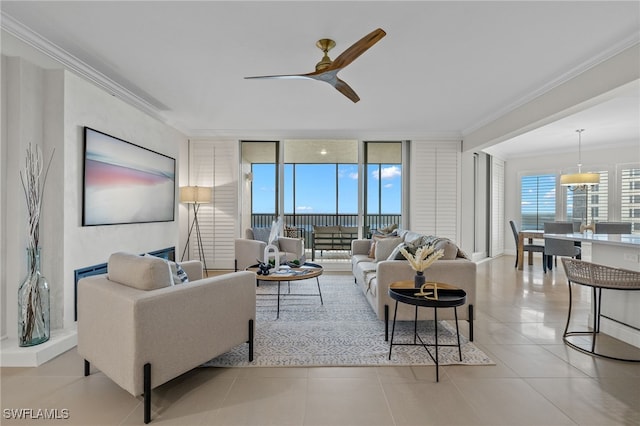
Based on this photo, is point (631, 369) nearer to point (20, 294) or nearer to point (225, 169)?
point (20, 294)

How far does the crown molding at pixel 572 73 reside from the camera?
2.70m

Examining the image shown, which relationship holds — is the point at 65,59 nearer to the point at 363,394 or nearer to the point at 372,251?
the point at 363,394

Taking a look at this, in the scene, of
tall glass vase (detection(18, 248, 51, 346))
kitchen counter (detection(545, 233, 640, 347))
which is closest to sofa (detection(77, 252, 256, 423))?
tall glass vase (detection(18, 248, 51, 346))

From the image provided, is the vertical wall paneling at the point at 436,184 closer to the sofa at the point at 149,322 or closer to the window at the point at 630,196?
the window at the point at 630,196

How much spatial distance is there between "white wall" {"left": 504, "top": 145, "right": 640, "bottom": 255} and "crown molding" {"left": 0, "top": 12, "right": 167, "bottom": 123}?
8.47 m

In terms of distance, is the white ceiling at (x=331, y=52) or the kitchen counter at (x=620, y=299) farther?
the kitchen counter at (x=620, y=299)

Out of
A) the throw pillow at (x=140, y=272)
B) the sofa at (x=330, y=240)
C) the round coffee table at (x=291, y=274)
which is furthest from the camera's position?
the sofa at (x=330, y=240)

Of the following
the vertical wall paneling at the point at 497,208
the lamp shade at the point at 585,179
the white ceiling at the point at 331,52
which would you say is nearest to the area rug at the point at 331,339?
the white ceiling at the point at 331,52

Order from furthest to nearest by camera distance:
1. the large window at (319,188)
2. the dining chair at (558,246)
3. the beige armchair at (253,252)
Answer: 1. the large window at (319,188)
2. the dining chair at (558,246)
3. the beige armchair at (253,252)

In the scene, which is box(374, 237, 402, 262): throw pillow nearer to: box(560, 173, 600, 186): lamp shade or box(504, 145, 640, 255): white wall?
box(560, 173, 600, 186): lamp shade

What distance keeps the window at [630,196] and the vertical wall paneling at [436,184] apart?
3.81m

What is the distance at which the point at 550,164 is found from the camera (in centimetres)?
756

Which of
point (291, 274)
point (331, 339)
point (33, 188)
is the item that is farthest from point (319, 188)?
point (33, 188)

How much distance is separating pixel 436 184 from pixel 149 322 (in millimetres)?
5579
